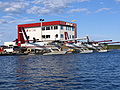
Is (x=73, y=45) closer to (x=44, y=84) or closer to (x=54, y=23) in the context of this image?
(x=54, y=23)

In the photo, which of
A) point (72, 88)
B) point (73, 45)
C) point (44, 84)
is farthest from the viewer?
point (73, 45)

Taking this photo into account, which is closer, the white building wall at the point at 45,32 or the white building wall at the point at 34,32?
the white building wall at the point at 45,32

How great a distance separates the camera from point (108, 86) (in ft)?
48.9

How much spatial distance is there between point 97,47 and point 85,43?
9728 mm

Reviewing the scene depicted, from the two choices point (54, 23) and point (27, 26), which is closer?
point (54, 23)

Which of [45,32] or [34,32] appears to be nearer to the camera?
[45,32]

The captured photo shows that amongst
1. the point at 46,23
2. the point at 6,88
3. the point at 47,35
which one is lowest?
the point at 6,88

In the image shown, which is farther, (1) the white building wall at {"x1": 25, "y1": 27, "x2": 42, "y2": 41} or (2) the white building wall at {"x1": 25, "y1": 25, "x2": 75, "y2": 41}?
(1) the white building wall at {"x1": 25, "y1": 27, "x2": 42, "y2": 41}

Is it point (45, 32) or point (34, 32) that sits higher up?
point (34, 32)

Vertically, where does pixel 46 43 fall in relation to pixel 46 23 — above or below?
below

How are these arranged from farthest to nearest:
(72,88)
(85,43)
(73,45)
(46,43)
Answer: (85,43)
(73,45)
(46,43)
(72,88)

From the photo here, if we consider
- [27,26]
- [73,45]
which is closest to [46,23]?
[27,26]

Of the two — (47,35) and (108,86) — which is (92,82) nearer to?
(108,86)

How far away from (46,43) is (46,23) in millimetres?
20873
